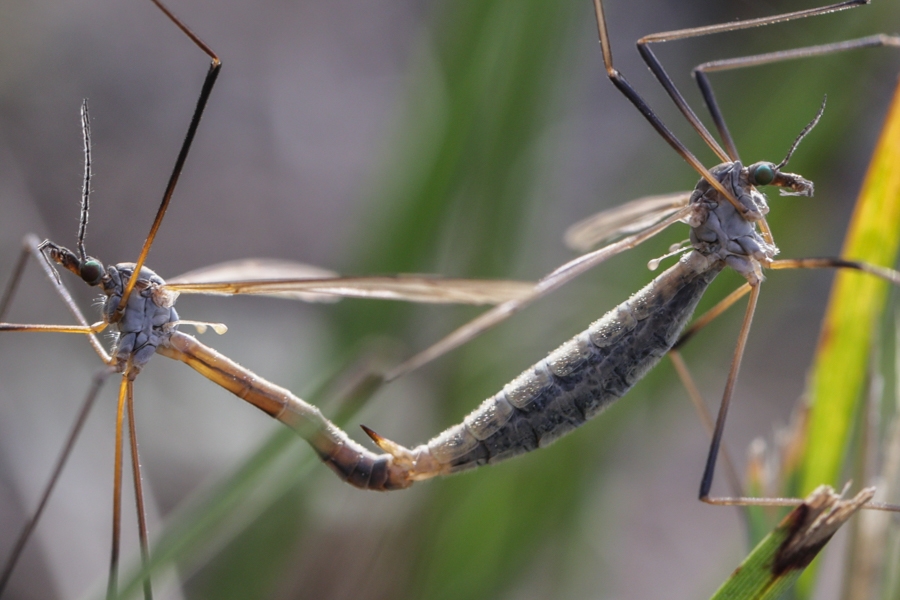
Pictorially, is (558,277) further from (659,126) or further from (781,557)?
(781,557)

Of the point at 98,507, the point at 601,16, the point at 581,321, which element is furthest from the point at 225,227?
the point at 601,16

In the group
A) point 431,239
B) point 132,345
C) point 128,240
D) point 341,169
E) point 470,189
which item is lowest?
point 132,345

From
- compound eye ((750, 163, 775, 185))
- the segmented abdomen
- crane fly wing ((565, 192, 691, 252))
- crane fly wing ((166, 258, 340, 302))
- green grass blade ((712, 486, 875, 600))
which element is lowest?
green grass blade ((712, 486, 875, 600))

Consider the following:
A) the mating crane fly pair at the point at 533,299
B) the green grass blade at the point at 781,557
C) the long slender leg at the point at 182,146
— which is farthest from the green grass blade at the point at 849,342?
the long slender leg at the point at 182,146

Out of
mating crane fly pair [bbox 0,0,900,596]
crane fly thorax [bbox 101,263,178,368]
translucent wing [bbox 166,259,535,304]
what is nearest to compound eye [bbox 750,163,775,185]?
mating crane fly pair [bbox 0,0,900,596]

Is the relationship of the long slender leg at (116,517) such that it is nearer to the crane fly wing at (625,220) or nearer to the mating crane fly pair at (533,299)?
the mating crane fly pair at (533,299)

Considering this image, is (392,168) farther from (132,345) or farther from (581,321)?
(132,345)

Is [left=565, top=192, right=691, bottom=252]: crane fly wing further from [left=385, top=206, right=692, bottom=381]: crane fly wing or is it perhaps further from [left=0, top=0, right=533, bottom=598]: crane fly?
[left=0, top=0, right=533, bottom=598]: crane fly
